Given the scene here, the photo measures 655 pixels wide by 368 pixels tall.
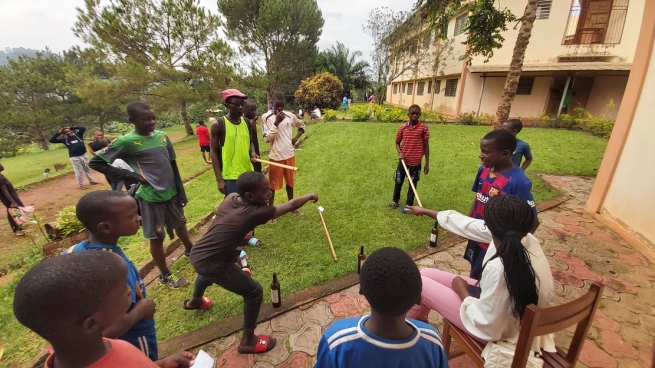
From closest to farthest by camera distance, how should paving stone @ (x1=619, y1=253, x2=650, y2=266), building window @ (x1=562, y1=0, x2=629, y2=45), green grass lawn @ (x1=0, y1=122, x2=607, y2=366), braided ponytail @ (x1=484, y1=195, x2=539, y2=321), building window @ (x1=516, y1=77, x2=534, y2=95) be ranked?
braided ponytail @ (x1=484, y1=195, x2=539, y2=321) < green grass lawn @ (x1=0, y1=122, x2=607, y2=366) < paving stone @ (x1=619, y1=253, x2=650, y2=266) < building window @ (x1=562, y1=0, x2=629, y2=45) < building window @ (x1=516, y1=77, x2=534, y2=95)

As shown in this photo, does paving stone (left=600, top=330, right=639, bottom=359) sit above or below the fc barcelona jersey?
below

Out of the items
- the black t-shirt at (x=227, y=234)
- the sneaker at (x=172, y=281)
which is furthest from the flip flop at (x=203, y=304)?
the black t-shirt at (x=227, y=234)

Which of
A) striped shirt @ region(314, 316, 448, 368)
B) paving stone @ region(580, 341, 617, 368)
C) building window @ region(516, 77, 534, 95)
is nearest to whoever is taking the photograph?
striped shirt @ region(314, 316, 448, 368)

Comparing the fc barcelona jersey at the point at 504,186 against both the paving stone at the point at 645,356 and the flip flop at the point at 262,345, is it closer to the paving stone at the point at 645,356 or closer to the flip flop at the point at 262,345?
the paving stone at the point at 645,356

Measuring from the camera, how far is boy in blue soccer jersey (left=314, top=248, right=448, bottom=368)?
3.84 ft

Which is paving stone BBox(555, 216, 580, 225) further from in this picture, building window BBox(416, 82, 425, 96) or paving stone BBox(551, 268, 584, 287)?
building window BBox(416, 82, 425, 96)

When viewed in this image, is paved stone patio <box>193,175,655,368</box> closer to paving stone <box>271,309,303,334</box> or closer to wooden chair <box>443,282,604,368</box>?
paving stone <box>271,309,303,334</box>

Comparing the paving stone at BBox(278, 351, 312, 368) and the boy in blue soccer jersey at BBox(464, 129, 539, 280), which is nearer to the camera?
the paving stone at BBox(278, 351, 312, 368)

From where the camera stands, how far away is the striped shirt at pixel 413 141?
4855mm

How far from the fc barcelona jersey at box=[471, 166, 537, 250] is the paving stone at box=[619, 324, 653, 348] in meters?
1.51

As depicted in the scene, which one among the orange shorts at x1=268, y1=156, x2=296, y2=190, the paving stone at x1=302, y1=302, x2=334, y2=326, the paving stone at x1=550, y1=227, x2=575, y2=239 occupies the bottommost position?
the paving stone at x1=302, y1=302, x2=334, y2=326

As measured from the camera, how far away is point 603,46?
14094 mm

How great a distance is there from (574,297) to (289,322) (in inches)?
121

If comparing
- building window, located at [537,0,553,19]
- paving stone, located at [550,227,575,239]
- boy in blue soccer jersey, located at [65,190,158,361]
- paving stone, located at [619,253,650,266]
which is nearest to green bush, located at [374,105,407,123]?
building window, located at [537,0,553,19]
